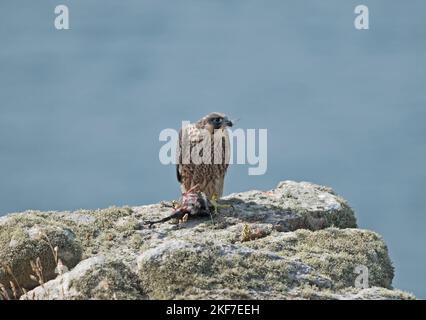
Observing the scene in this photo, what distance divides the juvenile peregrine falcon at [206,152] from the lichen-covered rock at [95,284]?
233 inches

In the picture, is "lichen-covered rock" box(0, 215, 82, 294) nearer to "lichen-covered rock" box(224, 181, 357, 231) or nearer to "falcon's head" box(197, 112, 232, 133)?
"lichen-covered rock" box(224, 181, 357, 231)

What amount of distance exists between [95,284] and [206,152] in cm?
644

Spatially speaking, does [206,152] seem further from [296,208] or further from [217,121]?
[296,208]

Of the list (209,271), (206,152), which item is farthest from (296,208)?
(209,271)

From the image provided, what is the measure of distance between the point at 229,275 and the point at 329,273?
5.54 feet

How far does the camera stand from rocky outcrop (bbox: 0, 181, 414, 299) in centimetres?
806

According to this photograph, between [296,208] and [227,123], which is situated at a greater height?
[227,123]

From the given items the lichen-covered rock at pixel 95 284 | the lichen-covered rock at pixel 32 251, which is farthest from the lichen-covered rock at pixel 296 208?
the lichen-covered rock at pixel 95 284

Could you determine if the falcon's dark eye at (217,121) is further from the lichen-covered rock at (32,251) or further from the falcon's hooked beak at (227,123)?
the lichen-covered rock at (32,251)

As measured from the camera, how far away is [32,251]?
9.70 m

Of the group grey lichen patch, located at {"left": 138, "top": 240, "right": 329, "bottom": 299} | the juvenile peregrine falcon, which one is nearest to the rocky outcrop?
grey lichen patch, located at {"left": 138, "top": 240, "right": 329, "bottom": 299}

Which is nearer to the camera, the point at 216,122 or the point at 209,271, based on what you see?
the point at 209,271

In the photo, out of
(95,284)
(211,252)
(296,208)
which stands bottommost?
(296,208)
